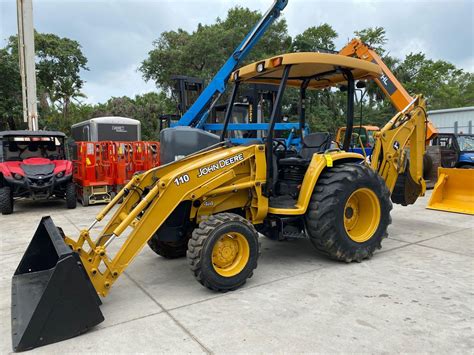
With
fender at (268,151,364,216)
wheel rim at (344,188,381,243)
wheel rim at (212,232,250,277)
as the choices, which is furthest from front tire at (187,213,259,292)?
wheel rim at (344,188,381,243)

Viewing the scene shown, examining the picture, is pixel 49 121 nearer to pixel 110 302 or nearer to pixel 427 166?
pixel 427 166

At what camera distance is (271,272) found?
4574mm

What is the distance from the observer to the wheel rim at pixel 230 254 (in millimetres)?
3918

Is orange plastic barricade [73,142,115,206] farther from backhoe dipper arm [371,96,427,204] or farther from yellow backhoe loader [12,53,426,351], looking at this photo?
backhoe dipper arm [371,96,427,204]

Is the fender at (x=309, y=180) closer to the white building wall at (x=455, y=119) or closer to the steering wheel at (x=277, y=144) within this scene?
the steering wheel at (x=277, y=144)

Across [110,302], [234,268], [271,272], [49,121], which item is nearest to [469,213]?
[271,272]

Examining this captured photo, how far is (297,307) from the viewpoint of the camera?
361 cm

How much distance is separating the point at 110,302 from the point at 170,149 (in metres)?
4.54

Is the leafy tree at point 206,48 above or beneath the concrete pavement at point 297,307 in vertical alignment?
above

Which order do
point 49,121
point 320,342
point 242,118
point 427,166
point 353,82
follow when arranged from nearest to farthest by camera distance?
point 320,342 → point 353,82 → point 242,118 → point 427,166 → point 49,121

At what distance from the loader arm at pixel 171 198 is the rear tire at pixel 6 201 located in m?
5.84

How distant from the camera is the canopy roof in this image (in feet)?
14.6

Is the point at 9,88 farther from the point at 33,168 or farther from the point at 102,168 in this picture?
the point at 102,168

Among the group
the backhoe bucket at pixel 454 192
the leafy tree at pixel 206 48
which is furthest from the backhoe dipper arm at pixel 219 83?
the leafy tree at pixel 206 48
